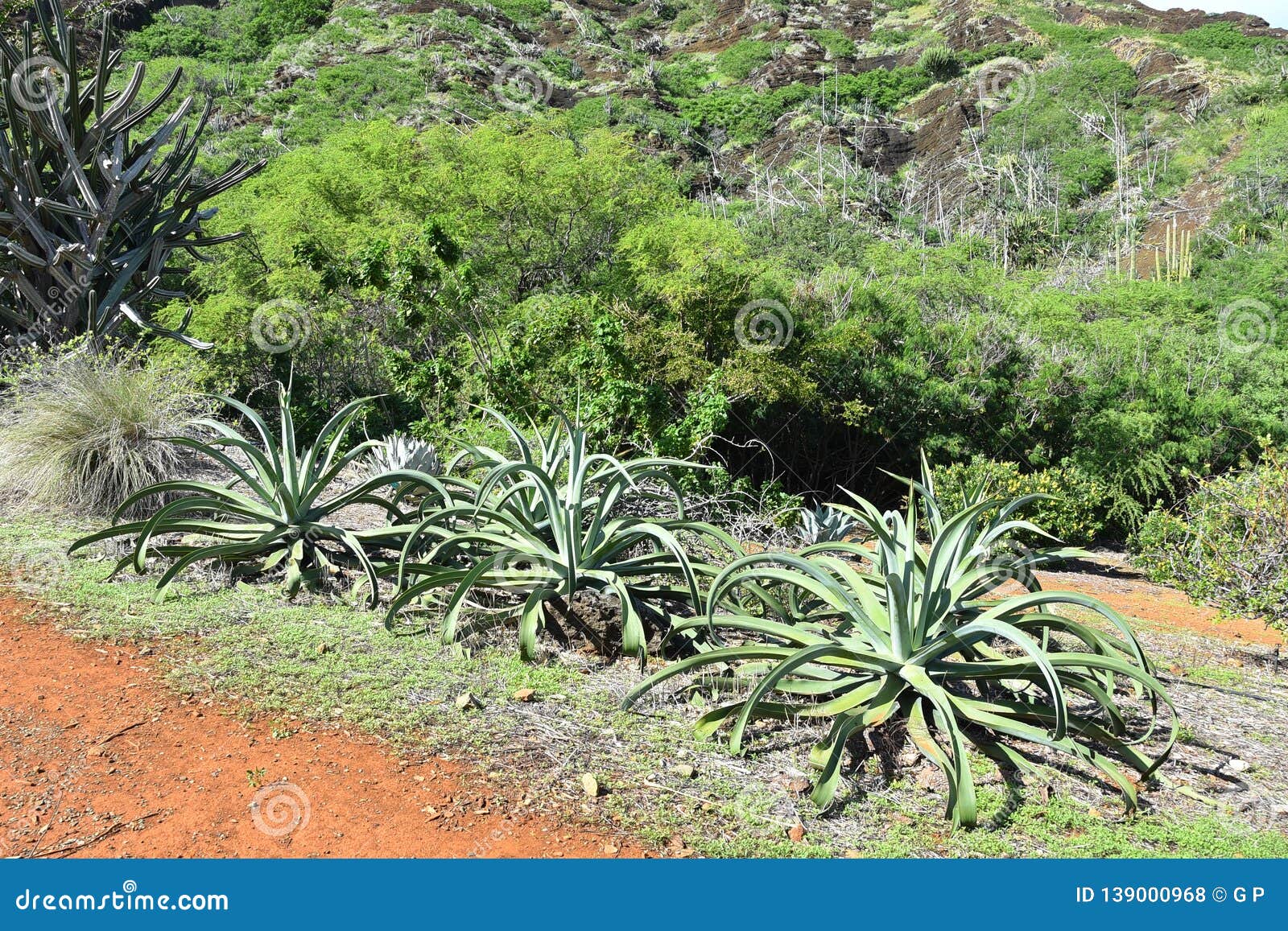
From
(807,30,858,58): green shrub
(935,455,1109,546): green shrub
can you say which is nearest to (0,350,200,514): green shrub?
(935,455,1109,546): green shrub

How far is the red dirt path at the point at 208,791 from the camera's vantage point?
2.83 meters

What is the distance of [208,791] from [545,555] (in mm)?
1990

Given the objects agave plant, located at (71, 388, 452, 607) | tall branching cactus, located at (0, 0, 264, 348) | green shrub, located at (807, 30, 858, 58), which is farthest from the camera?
green shrub, located at (807, 30, 858, 58)

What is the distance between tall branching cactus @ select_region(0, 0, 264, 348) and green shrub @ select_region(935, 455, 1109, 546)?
852 centimetres

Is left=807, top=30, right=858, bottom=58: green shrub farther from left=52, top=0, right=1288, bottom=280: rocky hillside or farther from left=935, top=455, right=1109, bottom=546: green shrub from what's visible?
left=935, top=455, right=1109, bottom=546: green shrub

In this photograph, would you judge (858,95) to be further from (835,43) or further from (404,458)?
(404,458)

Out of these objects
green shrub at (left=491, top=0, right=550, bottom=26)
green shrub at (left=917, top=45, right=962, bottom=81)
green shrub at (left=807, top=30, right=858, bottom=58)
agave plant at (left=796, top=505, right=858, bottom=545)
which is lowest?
agave plant at (left=796, top=505, right=858, bottom=545)

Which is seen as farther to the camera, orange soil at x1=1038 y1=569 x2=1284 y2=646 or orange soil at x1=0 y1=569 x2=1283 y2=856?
orange soil at x1=1038 y1=569 x2=1284 y2=646

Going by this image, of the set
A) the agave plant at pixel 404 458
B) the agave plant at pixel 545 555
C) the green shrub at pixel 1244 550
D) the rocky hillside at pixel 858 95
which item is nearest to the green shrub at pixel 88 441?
the agave plant at pixel 404 458

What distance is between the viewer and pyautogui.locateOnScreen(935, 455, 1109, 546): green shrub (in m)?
10.6

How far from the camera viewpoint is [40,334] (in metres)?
8.52

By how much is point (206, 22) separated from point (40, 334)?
58403 mm

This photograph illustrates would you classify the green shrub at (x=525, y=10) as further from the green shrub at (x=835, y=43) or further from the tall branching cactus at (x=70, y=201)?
the tall branching cactus at (x=70, y=201)

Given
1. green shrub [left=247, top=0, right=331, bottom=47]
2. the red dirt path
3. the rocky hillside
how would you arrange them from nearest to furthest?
the red dirt path → the rocky hillside → green shrub [left=247, top=0, right=331, bottom=47]
